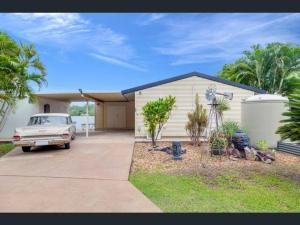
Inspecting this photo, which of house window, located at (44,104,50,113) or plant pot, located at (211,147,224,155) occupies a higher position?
house window, located at (44,104,50,113)

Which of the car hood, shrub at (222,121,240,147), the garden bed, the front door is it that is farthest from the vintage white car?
the front door

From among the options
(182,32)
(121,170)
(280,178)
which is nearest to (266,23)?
(182,32)

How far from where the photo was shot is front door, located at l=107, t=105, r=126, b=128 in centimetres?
2536

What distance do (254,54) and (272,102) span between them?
1436cm

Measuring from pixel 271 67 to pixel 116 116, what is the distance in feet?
50.3

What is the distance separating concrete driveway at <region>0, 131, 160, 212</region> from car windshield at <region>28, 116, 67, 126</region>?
158 centimetres

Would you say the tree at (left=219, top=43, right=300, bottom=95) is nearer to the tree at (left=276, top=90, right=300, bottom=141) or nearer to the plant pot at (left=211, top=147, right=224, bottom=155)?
the plant pot at (left=211, top=147, right=224, bottom=155)

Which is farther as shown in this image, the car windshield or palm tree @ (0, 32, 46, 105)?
the car windshield

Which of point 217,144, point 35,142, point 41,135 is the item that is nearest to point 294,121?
point 217,144

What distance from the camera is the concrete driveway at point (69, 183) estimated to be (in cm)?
495

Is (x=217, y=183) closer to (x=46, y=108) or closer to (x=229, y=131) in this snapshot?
(x=229, y=131)

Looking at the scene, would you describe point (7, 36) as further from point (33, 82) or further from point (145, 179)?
point (145, 179)

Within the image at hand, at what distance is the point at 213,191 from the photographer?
6.00 metres

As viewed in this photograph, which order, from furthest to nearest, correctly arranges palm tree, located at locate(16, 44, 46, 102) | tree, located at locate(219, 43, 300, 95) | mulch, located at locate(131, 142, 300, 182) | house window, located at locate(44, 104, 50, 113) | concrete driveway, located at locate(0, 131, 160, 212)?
1. tree, located at locate(219, 43, 300, 95)
2. house window, located at locate(44, 104, 50, 113)
3. palm tree, located at locate(16, 44, 46, 102)
4. mulch, located at locate(131, 142, 300, 182)
5. concrete driveway, located at locate(0, 131, 160, 212)
